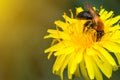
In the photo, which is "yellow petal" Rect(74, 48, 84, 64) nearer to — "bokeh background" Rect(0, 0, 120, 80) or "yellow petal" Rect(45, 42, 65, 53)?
"yellow petal" Rect(45, 42, 65, 53)

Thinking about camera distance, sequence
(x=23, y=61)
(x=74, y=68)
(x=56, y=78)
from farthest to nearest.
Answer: (x=23, y=61)
(x=56, y=78)
(x=74, y=68)

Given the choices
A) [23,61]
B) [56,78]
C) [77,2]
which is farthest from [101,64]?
[23,61]

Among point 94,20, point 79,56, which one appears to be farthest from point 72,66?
point 94,20

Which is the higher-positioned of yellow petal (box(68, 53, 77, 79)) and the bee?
the bee

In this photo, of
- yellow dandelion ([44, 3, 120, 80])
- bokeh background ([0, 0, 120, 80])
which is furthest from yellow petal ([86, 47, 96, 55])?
bokeh background ([0, 0, 120, 80])

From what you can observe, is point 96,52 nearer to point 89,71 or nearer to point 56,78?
point 89,71

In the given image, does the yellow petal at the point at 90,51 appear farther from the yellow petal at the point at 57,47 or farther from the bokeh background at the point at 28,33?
the bokeh background at the point at 28,33
